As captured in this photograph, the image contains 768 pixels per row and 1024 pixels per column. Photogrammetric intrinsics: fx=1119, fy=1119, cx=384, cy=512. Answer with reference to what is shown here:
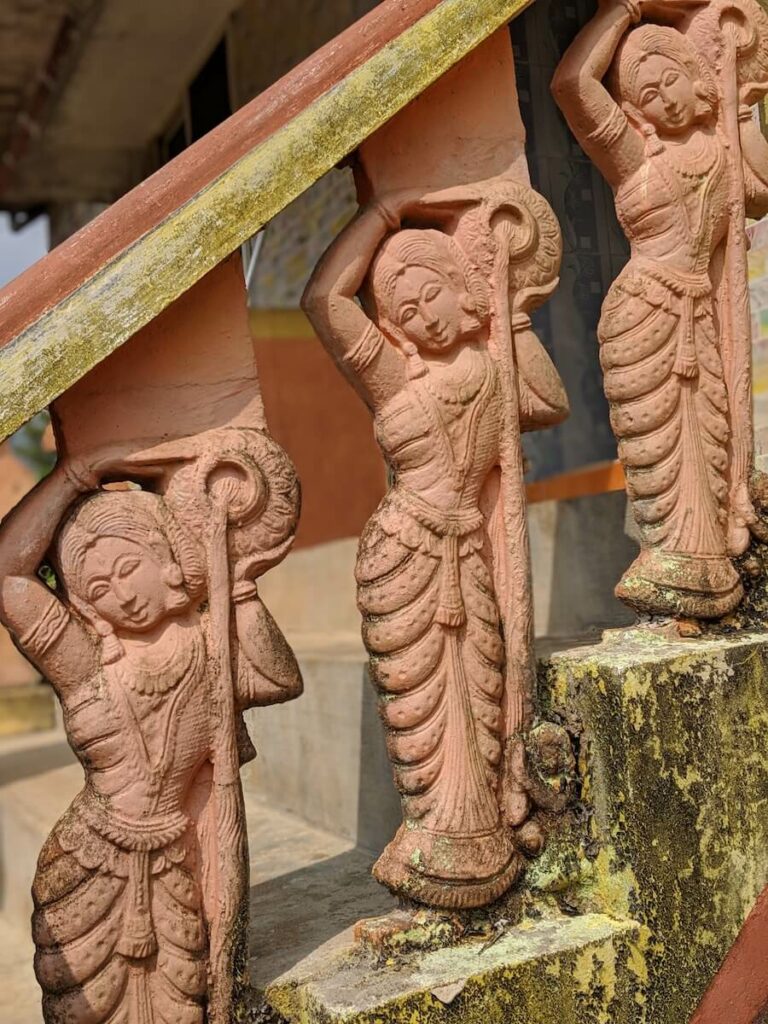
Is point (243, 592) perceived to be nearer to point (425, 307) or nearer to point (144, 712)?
point (144, 712)

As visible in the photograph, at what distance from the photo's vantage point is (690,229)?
230cm

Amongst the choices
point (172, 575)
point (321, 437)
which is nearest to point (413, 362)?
point (172, 575)

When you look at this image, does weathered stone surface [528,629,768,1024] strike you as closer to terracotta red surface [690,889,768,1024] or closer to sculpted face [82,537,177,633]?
terracotta red surface [690,889,768,1024]

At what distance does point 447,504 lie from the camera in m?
2.03

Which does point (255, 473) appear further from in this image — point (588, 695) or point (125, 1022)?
point (125, 1022)

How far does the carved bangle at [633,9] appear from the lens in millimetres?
2293

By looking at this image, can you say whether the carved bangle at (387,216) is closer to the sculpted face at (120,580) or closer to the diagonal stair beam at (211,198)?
the diagonal stair beam at (211,198)

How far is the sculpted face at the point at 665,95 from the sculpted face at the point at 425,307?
63cm

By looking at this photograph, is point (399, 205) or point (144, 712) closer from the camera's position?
point (144, 712)

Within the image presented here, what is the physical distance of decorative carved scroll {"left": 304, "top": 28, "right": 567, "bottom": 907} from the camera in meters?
1.99

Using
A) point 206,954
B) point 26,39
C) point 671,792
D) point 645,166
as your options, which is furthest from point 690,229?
point 26,39

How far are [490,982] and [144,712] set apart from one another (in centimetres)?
74

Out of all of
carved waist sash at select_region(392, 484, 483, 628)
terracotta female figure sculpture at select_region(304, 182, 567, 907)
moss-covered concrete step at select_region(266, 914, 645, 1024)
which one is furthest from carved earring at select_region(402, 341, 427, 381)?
moss-covered concrete step at select_region(266, 914, 645, 1024)

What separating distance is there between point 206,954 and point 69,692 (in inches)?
19.5
